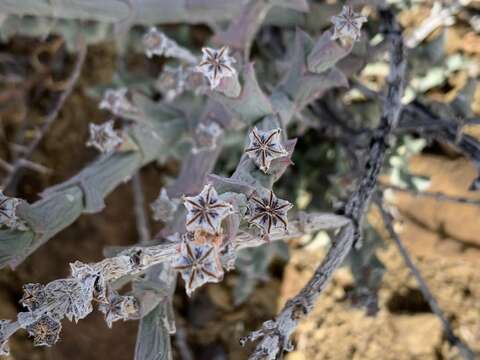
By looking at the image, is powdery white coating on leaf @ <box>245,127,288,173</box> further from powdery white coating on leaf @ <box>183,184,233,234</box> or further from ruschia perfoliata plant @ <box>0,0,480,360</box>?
powdery white coating on leaf @ <box>183,184,233,234</box>

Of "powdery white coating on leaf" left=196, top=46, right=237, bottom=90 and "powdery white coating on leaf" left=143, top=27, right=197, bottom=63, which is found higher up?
"powdery white coating on leaf" left=143, top=27, right=197, bottom=63

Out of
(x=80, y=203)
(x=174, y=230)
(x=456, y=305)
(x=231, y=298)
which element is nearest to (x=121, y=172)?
(x=80, y=203)

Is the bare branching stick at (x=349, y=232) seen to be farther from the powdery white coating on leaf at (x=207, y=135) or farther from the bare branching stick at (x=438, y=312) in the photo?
the powdery white coating on leaf at (x=207, y=135)

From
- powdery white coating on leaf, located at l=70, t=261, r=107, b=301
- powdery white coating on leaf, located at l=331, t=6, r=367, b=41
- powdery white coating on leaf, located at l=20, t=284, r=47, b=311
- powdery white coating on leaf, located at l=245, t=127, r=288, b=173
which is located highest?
powdery white coating on leaf, located at l=331, t=6, r=367, b=41

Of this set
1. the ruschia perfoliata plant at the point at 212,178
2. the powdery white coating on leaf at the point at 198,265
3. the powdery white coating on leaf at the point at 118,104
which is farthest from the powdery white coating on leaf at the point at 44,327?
the powdery white coating on leaf at the point at 118,104

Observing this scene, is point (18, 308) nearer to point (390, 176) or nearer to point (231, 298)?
point (231, 298)

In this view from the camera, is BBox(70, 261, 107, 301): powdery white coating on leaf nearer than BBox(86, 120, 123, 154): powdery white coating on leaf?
Yes

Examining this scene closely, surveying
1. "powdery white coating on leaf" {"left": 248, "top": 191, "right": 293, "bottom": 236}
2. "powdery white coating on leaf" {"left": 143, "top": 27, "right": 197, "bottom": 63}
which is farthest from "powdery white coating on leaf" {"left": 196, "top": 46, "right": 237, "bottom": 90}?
"powdery white coating on leaf" {"left": 143, "top": 27, "right": 197, "bottom": 63}
